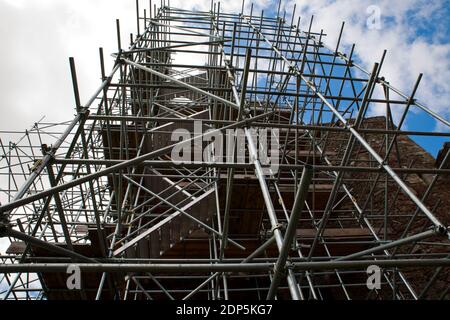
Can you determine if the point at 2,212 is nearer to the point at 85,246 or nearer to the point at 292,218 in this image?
the point at 292,218

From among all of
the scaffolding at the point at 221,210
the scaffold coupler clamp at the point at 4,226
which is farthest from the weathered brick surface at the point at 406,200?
the scaffold coupler clamp at the point at 4,226

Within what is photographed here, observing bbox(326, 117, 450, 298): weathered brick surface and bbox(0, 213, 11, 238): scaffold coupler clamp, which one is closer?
bbox(0, 213, 11, 238): scaffold coupler clamp

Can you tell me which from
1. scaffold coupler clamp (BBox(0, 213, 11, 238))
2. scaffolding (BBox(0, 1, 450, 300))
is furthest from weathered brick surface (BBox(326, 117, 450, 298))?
scaffold coupler clamp (BBox(0, 213, 11, 238))

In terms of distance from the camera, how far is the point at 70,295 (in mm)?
7418

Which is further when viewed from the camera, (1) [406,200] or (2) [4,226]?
(1) [406,200]

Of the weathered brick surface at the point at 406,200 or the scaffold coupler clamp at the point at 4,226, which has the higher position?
the scaffold coupler clamp at the point at 4,226

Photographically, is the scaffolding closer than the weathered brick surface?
Yes

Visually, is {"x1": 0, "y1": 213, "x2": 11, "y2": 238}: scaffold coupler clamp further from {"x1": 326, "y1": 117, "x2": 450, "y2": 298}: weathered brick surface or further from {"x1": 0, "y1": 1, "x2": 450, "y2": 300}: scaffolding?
{"x1": 326, "y1": 117, "x2": 450, "y2": 298}: weathered brick surface

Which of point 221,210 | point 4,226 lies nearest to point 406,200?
point 221,210

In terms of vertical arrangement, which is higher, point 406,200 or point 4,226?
point 4,226

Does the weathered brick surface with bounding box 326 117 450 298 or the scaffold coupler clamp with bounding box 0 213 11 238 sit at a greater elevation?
the scaffold coupler clamp with bounding box 0 213 11 238

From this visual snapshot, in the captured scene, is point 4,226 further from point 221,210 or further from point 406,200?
point 406,200

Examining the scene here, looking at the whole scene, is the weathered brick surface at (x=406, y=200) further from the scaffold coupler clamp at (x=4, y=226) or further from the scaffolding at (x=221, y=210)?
the scaffold coupler clamp at (x=4, y=226)
